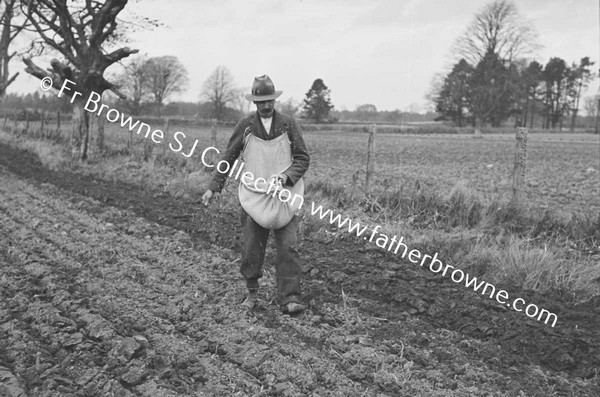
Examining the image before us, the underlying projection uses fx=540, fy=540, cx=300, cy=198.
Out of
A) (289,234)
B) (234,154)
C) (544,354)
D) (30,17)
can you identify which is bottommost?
(544,354)

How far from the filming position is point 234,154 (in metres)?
4.76

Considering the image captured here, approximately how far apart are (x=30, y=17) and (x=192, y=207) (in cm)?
1067

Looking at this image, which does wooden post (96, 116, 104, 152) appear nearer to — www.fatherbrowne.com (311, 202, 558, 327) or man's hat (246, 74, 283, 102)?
www.fatherbrowne.com (311, 202, 558, 327)

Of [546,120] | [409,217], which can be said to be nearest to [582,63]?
[546,120]

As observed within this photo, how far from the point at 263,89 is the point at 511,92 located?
60.3 m

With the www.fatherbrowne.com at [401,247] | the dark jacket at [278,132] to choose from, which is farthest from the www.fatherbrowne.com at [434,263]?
the dark jacket at [278,132]

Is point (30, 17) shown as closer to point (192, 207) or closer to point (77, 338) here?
point (192, 207)

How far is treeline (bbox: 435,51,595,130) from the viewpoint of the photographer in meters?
57.2

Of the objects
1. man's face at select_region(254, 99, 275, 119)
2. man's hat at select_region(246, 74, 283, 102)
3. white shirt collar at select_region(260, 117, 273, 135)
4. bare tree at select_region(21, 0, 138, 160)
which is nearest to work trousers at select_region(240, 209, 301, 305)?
white shirt collar at select_region(260, 117, 273, 135)

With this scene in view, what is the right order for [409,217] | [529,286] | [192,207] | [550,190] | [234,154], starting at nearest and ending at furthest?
[234,154]
[529,286]
[409,217]
[192,207]
[550,190]

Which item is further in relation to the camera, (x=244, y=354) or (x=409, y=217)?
(x=409, y=217)

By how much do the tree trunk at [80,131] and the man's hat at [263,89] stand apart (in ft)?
39.5

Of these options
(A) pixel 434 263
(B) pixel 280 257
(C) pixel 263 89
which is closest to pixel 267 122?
A: (C) pixel 263 89

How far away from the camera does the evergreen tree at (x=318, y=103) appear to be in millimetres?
62281
